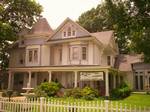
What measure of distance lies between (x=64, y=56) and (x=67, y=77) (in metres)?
2.72

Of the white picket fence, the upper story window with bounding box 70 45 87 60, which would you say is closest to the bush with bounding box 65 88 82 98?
the upper story window with bounding box 70 45 87 60

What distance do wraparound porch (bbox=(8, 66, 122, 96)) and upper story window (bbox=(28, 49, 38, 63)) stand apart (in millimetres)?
1705

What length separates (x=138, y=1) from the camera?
39.9 ft

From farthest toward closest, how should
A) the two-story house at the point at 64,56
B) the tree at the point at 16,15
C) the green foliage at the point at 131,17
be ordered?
1. the tree at the point at 16,15
2. the two-story house at the point at 64,56
3. the green foliage at the point at 131,17

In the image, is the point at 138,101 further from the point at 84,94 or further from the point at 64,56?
the point at 64,56

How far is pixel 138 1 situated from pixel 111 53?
22.2 metres

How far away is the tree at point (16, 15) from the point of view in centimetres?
3628

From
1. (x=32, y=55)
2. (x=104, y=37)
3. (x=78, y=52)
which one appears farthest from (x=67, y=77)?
(x=104, y=37)

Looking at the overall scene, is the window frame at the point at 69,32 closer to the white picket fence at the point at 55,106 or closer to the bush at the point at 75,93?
the bush at the point at 75,93

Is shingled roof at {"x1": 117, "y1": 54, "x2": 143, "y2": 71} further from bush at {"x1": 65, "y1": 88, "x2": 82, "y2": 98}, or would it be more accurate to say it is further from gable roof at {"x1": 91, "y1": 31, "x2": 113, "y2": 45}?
bush at {"x1": 65, "y1": 88, "x2": 82, "y2": 98}

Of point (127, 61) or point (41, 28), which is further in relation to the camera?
point (127, 61)

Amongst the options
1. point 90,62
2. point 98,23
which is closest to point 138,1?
point 90,62

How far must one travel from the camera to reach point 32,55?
34062 millimetres

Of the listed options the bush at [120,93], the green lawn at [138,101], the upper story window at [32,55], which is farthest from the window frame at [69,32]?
the green lawn at [138,101]
